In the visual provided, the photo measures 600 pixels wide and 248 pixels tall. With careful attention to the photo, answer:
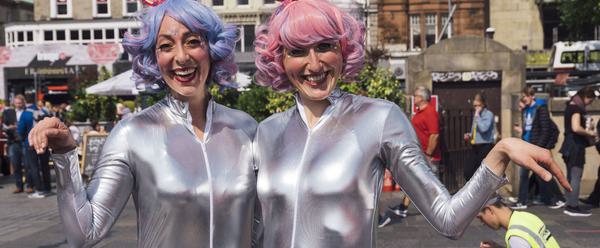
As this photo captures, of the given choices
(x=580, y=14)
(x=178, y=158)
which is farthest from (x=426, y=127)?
(x=580, y=14)

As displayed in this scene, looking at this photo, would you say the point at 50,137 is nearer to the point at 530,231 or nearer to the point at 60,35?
the point at 530,231

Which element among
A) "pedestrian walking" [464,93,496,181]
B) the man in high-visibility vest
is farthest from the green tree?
the man in high-visibility vest

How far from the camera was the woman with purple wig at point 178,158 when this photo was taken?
237 cm

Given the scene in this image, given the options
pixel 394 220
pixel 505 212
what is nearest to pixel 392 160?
pixel 505 212

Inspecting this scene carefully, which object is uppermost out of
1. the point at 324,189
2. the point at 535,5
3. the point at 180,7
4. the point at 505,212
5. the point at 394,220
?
the point at 535,5

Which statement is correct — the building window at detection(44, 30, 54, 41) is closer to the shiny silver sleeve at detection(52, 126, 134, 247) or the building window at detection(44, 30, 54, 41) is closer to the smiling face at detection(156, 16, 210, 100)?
the smiling face at detection(156, 16, 210, 100)

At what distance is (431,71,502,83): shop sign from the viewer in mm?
11312

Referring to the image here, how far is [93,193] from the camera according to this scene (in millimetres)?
2299

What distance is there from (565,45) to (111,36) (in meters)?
21.2

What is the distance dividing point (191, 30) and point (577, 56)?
28.7m

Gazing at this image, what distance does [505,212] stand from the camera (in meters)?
4.56

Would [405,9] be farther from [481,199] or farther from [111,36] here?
[481,199]

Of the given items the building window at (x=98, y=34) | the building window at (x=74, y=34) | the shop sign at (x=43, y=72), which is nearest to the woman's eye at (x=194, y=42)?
the shop sign at (x=43, y=72)

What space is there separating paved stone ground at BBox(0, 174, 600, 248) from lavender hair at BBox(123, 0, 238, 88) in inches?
158
